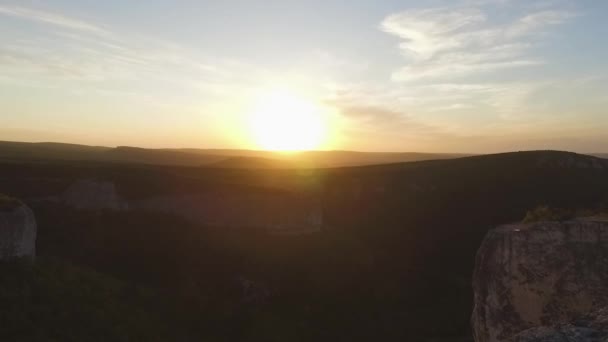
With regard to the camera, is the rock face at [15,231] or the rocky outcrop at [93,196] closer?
the rock face at [15,231]

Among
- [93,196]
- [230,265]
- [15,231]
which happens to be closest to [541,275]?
[15,231]

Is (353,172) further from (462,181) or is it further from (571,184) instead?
(571,184)

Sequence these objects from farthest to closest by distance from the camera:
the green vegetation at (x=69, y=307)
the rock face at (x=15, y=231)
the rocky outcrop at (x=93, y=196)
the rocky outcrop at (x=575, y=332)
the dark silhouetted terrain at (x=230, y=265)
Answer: the rocky outcrop at (x=93, y=196) < the dark silhouetted terrain at (x=230, y=265) < the rock face at (x=15, y=231) < the green vegetation at (x=69, y=307) < the rocky outcrop at (x=575, y=332)

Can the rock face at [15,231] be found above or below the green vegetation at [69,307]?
above

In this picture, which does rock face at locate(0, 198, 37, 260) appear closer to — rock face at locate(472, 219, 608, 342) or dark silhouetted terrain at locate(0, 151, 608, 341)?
dark silhouetted terrain at locate(0, 151, 608, 341)

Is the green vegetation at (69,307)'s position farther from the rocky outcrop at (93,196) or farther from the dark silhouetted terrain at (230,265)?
the rocky outcrop at (93,196)

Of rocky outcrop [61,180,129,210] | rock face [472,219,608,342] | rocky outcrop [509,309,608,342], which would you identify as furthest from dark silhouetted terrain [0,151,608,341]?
rocky outcrop [509,309,608,342]

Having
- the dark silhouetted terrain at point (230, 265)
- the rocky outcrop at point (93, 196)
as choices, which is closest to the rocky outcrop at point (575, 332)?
the dark silhouetted terrain at point (230, 265)
